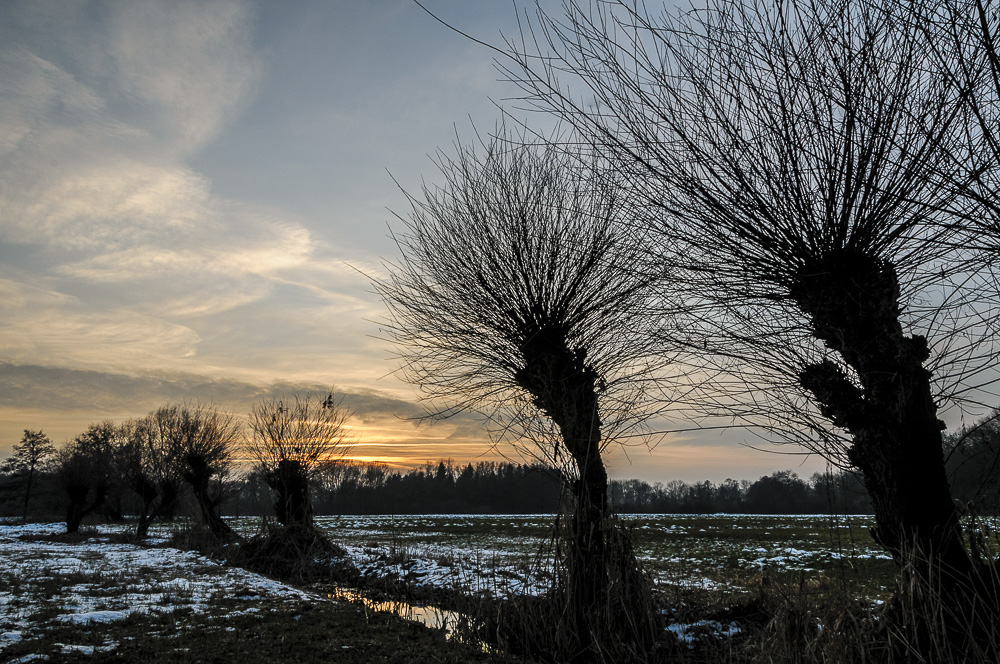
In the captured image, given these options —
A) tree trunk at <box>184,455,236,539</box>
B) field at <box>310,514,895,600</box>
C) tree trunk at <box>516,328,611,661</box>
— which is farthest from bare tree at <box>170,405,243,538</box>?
tree trunk at <box>516,328,611,661</box>

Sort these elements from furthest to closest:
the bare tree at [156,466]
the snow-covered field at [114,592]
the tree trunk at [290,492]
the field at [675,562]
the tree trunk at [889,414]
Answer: the bare tree at [156,466] → the tree trunk at [290,492] → the field at [675,562] → the snow-covered field at [114,592] → the tree trunk at [889,414]

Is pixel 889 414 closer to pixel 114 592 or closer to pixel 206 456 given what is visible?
pixel 114 592

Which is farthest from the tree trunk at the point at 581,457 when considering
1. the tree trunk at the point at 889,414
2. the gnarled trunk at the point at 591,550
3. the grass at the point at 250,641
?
the tree trunk at the point at 889,414

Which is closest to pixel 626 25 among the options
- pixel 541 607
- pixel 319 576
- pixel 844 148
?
pixel 844 148

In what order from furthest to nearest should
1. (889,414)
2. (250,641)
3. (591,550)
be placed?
1. (250,641)
2. (591,550)
3. (889,414)

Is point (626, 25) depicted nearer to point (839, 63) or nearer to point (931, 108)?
point (839, 63)

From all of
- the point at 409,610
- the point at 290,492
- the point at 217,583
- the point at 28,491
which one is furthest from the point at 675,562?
the point at 28,491

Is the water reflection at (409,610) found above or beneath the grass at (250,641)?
beneath

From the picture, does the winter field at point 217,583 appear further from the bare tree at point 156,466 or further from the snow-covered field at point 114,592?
the bare tree at point 156,466

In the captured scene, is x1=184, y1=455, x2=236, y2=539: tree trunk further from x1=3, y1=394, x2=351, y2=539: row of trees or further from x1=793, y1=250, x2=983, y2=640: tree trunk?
x1=793, y1=250, x2=983, y2=640: tree trunk

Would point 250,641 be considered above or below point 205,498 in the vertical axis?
above

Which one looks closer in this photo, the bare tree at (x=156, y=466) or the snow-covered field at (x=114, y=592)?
the snow-covered field at (x=114, y=592)

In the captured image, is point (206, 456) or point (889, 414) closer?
point (889, 414)

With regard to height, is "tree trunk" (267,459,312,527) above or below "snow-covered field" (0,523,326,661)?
above
